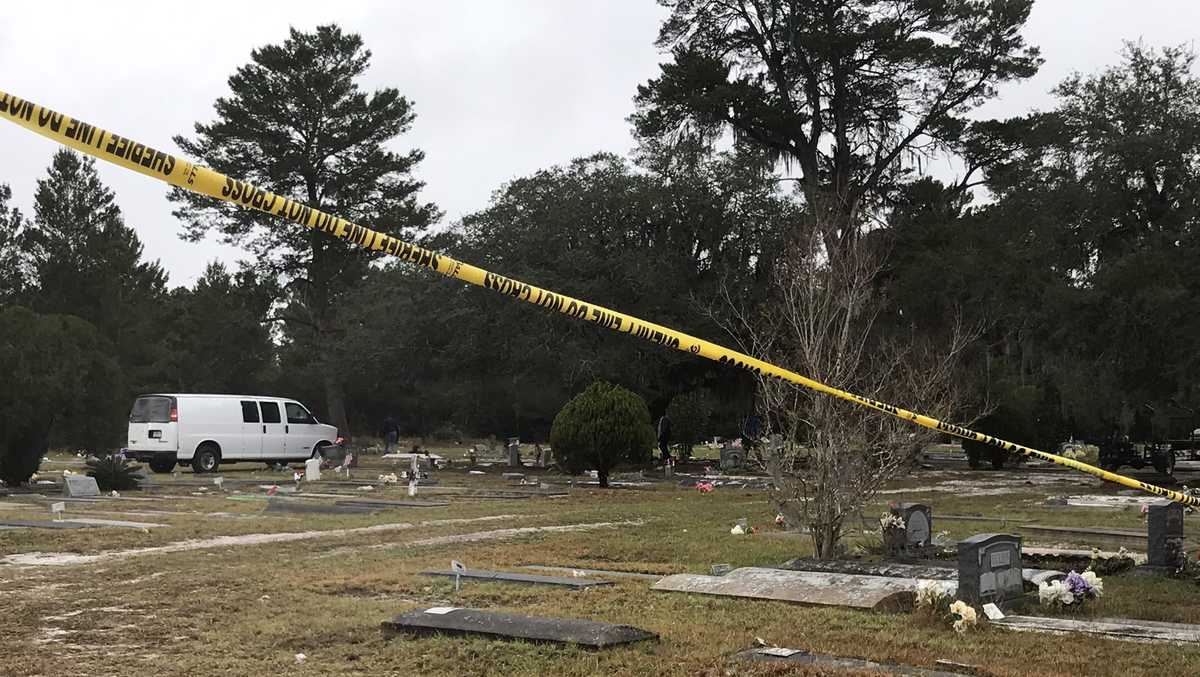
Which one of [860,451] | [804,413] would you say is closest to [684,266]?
[804,413]

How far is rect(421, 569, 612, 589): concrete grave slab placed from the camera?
10211 millimetres

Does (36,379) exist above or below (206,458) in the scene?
above

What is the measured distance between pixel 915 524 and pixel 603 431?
44.4 ft

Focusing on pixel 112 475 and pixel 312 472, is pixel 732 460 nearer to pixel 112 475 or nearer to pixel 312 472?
pixel 312 472

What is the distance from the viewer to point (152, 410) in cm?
2992

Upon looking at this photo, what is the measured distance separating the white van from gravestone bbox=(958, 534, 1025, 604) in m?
24.2

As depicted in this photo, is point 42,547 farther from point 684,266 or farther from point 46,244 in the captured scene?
point 46,244

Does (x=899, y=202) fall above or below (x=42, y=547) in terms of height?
above

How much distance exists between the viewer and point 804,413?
14766 millimetres

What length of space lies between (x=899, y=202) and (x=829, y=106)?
3.82m

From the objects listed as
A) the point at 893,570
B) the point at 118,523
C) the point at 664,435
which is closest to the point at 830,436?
the point at 893,570

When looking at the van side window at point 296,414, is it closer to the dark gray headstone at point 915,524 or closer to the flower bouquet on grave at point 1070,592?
the dark gray headstone at point 915,524

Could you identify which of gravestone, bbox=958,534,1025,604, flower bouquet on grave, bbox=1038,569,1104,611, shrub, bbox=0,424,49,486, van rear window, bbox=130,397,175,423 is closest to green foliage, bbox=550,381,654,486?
van rear window, bbox=130,397,175,423

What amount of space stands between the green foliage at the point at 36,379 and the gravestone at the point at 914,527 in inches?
693
